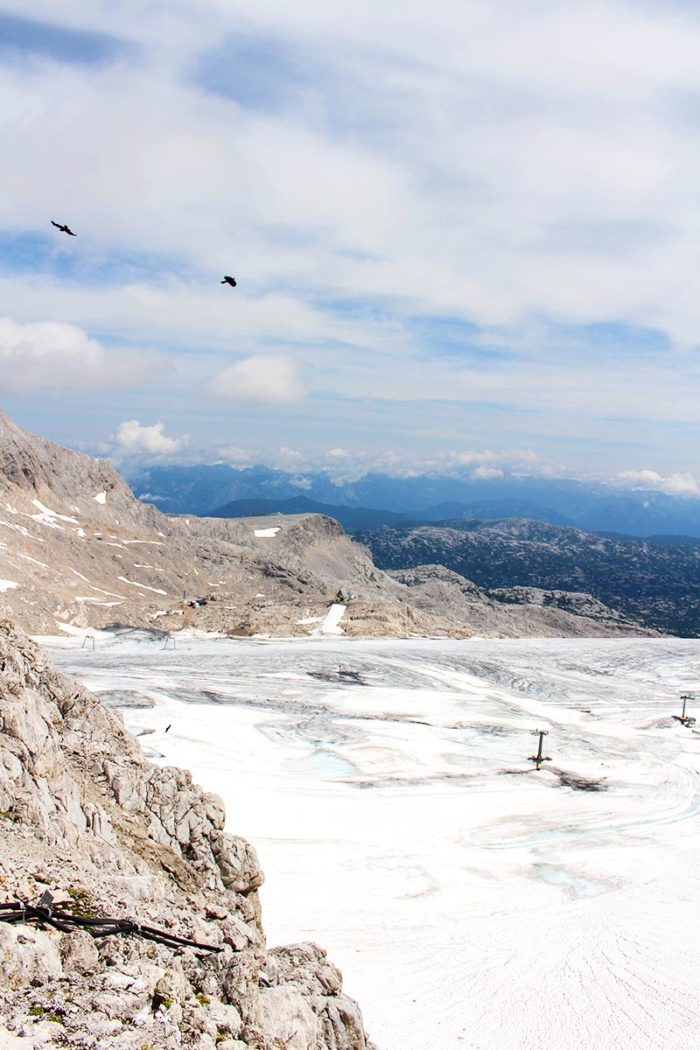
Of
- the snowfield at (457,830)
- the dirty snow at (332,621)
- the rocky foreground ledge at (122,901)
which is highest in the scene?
the rocky foreground ledge at (122,901)

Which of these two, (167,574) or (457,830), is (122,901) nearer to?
(457,830)

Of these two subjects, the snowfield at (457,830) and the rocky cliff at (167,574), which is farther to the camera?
the rocky cliff at (167,574)

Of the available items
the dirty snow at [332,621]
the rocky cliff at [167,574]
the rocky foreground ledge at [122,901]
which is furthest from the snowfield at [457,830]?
the rocky cliff at [167,574]

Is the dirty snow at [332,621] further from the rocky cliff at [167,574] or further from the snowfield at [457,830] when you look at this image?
the snowfield at [457,830]

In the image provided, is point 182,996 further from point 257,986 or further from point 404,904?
point 404,904

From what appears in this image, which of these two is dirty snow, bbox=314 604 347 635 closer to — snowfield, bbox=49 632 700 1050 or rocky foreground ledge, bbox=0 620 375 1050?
snowfield, bbox=49 632 700 1050

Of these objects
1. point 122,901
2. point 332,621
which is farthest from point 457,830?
point 332,621

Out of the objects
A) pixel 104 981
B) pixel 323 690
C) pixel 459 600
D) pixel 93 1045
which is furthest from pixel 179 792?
pixel 459 600
